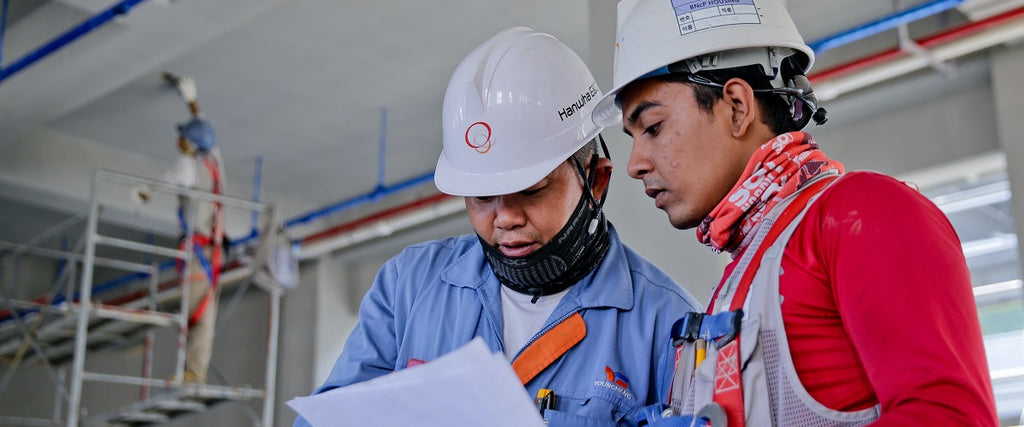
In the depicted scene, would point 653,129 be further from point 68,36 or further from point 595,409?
point 68,36

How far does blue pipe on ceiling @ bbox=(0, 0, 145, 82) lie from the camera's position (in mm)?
7086

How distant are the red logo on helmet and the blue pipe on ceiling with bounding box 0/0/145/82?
5083 mm

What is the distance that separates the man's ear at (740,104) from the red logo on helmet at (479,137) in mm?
874

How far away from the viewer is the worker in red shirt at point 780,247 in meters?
1.29

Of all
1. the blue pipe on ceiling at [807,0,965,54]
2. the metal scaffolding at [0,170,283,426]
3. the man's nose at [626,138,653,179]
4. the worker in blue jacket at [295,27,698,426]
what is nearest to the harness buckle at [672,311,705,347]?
the man's nose at [626,138,653,179]

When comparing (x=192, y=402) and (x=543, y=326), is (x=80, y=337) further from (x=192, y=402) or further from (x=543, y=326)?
(x=543, y=326)

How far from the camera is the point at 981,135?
812cm

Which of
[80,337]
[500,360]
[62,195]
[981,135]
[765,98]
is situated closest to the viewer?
[500,360]

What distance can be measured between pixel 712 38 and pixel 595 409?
836 millimetres

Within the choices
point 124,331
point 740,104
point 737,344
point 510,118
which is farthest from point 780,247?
point 124,331

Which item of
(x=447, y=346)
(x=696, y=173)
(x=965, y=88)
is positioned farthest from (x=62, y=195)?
(x=696, y=173)

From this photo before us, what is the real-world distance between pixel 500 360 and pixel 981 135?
7.72 m

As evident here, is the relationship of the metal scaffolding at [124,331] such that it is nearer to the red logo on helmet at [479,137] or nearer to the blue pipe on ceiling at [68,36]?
the blue pipe on ceiling at [68,36]

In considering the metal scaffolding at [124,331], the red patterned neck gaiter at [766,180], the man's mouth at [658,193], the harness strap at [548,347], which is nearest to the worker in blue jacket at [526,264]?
the harness strap at [548,347]
